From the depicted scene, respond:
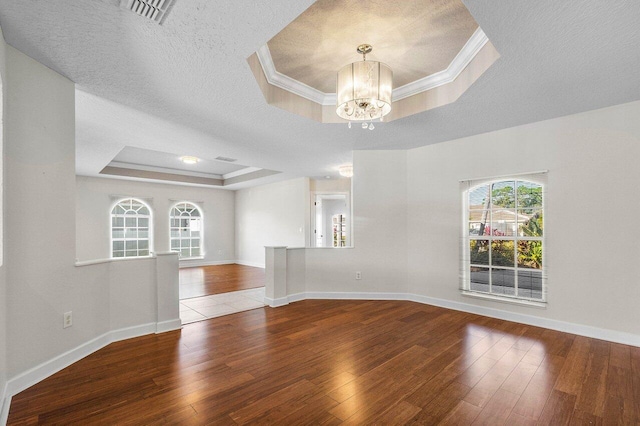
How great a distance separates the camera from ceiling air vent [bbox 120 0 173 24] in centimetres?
170

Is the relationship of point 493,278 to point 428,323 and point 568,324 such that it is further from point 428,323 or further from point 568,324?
point 428,323

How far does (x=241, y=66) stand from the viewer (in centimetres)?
241

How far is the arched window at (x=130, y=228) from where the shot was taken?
307 inches

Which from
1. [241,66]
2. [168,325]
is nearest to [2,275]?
[168,325]

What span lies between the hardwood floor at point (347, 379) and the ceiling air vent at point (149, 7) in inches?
100

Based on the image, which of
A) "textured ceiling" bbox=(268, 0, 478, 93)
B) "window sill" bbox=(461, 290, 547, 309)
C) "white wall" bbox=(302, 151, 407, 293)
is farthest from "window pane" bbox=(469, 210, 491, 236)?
"textured ceiling" bbox=(268, 0, 478, 93)

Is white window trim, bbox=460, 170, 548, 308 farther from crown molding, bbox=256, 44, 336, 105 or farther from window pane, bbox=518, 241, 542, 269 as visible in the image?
crown molding, bbox=256, 44, 336, 105

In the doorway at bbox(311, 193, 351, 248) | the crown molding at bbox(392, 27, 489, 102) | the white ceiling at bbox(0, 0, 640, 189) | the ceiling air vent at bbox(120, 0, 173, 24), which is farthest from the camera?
the doorway at bbox(311, 193, 351, 248)

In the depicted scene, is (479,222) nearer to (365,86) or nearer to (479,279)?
(479,279)

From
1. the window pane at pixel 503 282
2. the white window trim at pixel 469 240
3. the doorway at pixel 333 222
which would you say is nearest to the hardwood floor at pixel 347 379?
the white window trim at pixel 469 240

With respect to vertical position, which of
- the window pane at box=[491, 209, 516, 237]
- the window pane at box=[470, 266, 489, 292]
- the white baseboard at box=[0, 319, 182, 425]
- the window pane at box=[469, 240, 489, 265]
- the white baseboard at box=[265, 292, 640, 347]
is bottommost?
the white baseboard at box=[265, 292, 640, 347]

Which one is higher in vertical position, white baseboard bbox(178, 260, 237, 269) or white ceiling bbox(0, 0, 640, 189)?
white ceiling bbox(0, 0, 640, 189)

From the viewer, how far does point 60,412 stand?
193 cm

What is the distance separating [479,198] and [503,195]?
11.9 inches
